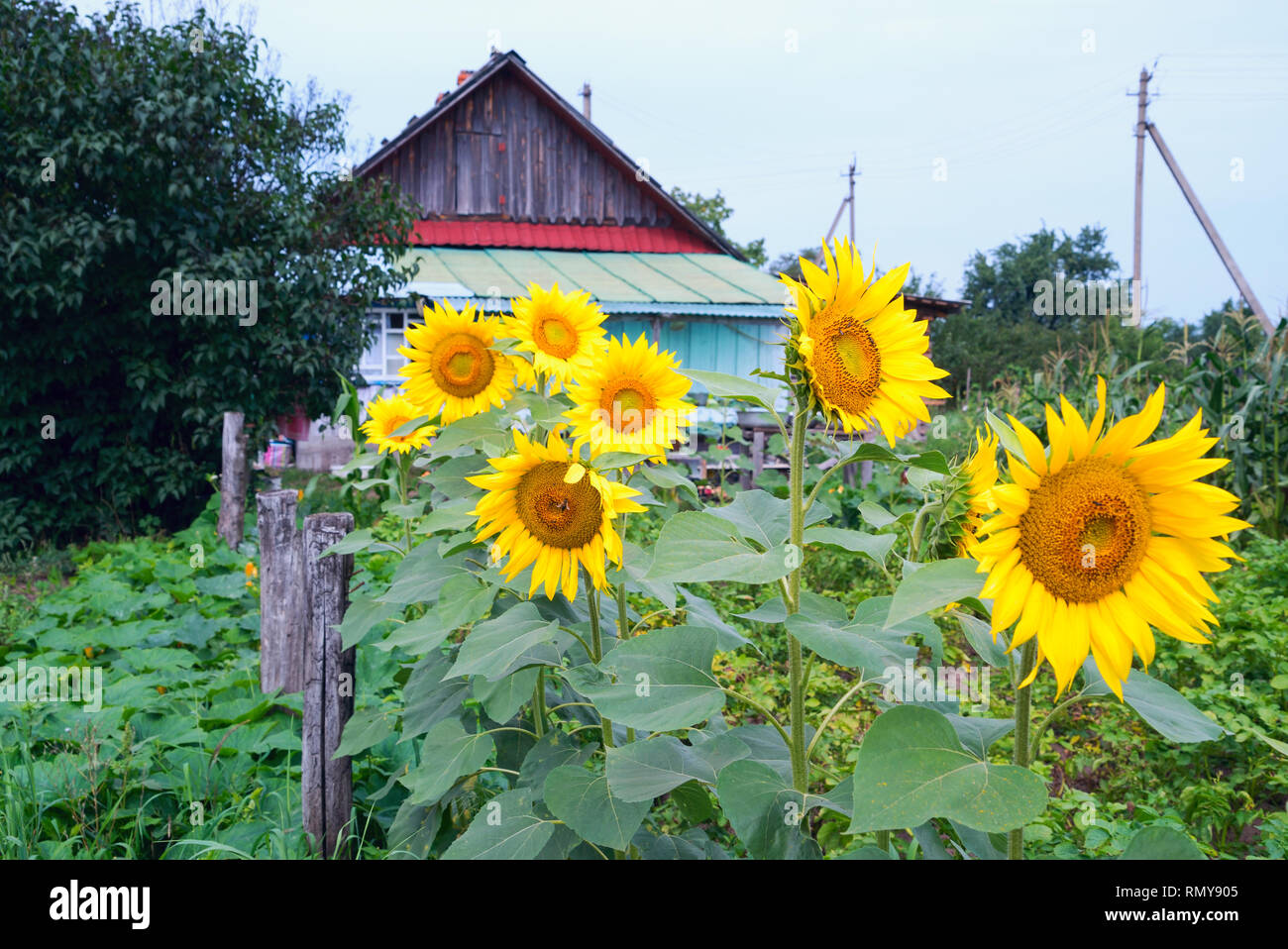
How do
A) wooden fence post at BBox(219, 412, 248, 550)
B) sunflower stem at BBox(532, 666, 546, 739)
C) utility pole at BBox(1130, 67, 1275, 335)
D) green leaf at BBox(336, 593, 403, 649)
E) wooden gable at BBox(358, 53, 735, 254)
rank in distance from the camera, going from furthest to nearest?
wooden gable at BBox(358, 53, 735, 254) < utility pole at BBox(1130, 67, 1275, 335) < wooden fence post at BBox(219, 412, 248, 550) < green leaf at BBox(336, 593, 403, 649) < sunflower stem at BBox(532, 666, 546, 739)

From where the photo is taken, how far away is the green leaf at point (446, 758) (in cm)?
182

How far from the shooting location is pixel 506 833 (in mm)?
1597

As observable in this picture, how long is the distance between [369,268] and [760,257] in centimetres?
2227

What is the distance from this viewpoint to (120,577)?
581 centimetres

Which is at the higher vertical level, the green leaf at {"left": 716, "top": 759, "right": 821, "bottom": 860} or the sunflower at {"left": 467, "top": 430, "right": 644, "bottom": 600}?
the sunflower at {"left": 467, "top": 430, "right": 644, "bottom": 600}

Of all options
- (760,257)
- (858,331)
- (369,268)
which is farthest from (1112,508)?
(760,257)

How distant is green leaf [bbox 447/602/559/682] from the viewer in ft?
4.99

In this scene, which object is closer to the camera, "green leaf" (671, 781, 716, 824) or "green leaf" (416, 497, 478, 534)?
"green leaf" (671, 781, 716, 824)

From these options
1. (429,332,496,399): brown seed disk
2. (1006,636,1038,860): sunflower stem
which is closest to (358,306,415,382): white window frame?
(429,332,496,399): brown seed disk

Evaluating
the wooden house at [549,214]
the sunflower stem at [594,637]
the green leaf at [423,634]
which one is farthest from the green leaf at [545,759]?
the wooden house at [549,214]

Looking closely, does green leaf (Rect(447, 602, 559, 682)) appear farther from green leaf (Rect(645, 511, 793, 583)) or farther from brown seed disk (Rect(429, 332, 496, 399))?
brown seed disk (Rect(429, 332, 496, 399))

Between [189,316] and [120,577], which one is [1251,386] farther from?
[189,316]

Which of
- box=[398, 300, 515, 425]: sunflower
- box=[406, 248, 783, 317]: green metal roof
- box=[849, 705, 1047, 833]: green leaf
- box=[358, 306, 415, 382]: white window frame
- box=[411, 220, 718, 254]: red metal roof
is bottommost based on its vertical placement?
box=[849, 705, 1047, 833]: green leaf

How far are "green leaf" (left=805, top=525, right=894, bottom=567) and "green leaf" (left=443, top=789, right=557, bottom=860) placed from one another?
744 mm
